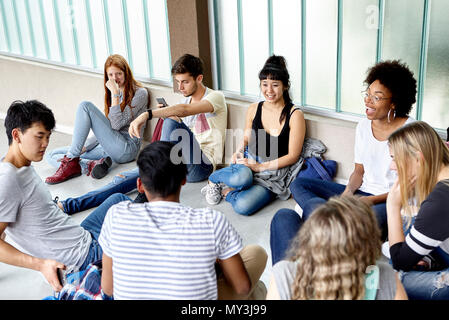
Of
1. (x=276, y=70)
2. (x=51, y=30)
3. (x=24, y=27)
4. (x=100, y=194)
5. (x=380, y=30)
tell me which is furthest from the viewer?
(x=24, y=27)

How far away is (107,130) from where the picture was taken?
4305 mm

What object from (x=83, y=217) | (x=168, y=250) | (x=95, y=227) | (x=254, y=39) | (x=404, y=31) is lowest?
(x=83, y=217)

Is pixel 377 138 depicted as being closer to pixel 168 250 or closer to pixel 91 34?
pixel 168 250

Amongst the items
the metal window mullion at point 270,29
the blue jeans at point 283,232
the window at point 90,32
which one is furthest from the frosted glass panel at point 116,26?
the blue jeans at point 283,232

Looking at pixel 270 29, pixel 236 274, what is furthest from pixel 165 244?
pixel 270 29

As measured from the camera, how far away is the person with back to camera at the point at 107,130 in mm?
4266

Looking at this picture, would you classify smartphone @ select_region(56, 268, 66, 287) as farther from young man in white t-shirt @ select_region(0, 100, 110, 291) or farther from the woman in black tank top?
the woman in black tank top

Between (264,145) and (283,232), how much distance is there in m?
1.49

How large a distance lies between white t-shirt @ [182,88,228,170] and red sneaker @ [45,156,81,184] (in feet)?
3.19

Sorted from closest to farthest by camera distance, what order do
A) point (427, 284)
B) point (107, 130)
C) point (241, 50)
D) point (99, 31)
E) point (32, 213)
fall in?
1. point (427, 284)
2. point (32, 213)
3. point (241, 50)
4. point (107, 130)
5. point (99, 31)

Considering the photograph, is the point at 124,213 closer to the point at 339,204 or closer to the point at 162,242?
the point at 162,242

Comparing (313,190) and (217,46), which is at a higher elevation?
(217,46)

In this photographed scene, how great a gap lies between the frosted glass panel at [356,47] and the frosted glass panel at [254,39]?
2.10 ft
